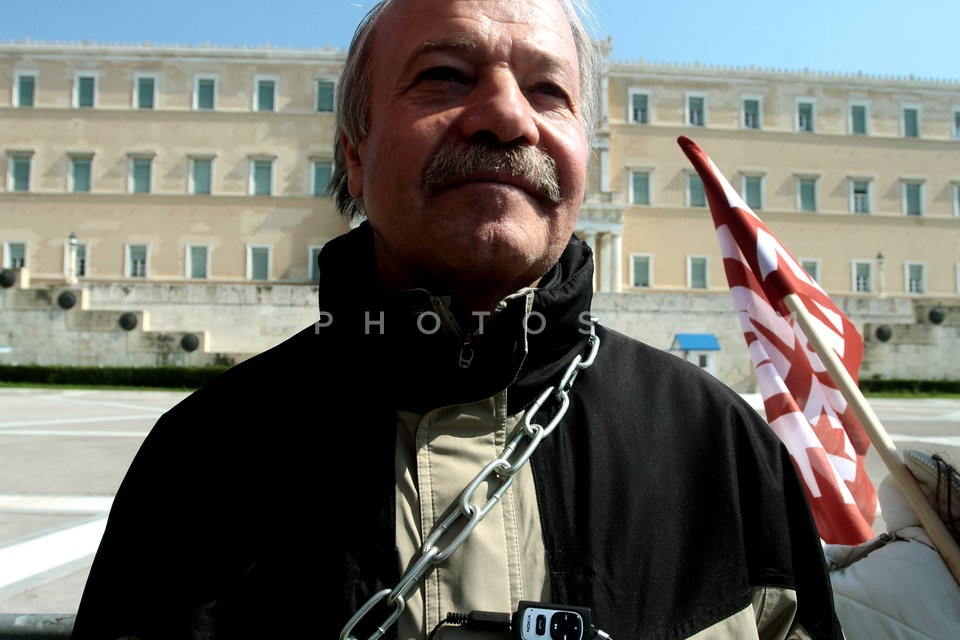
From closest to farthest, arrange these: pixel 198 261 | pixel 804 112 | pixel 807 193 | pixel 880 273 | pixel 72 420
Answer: pixel 72 420 < pixel 198 261 < pixel 880 273 < pixel 807 193 < pixel 804 112

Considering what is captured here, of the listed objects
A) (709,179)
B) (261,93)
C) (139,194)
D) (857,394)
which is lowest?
(857,394)

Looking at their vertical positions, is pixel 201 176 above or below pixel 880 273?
above

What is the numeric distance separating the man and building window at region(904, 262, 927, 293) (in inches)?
1463

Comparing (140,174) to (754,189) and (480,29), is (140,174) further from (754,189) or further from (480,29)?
(480,29)

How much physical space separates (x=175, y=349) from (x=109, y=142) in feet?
48.2

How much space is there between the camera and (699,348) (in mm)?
21688

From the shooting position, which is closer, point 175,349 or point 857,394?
point 857,394

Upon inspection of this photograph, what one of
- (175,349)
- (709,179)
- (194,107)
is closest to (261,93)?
(194,107)

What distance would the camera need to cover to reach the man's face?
3.54 feet

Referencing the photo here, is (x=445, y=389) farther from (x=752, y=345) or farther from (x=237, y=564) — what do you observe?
(x=752, y=345)

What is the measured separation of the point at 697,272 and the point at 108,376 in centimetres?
2341

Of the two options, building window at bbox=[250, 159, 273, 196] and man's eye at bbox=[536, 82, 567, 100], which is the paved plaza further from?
building window at bbox=[250, 159, 273, 196]

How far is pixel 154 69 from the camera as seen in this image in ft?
103

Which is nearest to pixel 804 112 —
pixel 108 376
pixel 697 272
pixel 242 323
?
pixel 697 272
